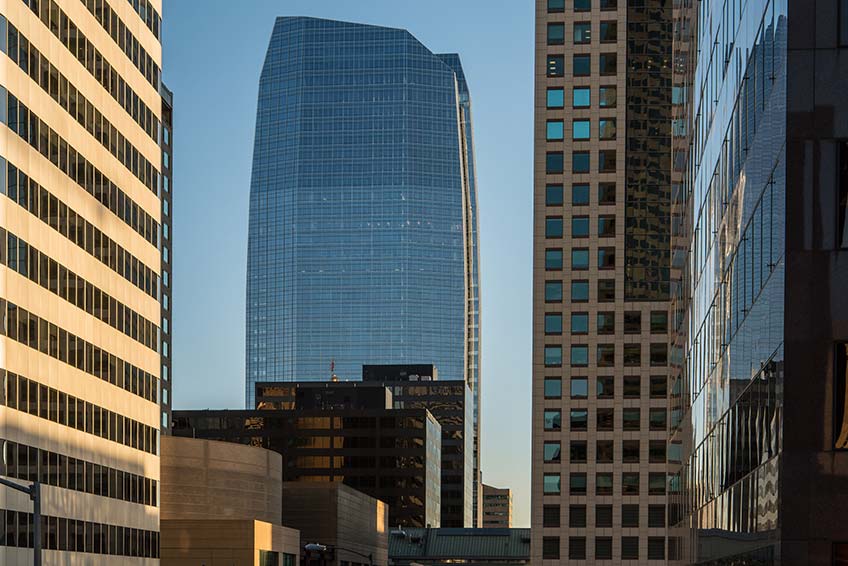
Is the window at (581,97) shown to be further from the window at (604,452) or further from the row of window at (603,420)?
the window at (604,452)

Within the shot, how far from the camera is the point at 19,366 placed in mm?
77188

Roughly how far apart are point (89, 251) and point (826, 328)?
6744cm

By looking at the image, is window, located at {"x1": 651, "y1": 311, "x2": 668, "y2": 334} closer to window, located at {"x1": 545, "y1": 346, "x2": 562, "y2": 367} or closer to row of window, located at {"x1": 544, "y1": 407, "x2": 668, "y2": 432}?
row of window, located at {"x1": 544, "y1": 407, "x2": 668, "y2": 432}

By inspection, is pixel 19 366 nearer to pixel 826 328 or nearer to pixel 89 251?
pixel 89 251

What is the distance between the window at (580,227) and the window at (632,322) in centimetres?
852

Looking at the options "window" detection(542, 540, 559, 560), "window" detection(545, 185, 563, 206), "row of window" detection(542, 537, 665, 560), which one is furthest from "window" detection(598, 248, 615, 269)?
"window" detection(542, 540, 559, 560)

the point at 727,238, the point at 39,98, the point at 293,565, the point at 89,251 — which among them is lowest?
the point at 293,565

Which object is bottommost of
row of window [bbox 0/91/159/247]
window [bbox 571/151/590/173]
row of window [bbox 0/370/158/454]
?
row of window [bbox 0/370/158/454]

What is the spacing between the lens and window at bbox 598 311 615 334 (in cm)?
13825

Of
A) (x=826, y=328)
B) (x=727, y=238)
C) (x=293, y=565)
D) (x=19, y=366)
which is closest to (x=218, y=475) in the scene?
(x=293, y=565)

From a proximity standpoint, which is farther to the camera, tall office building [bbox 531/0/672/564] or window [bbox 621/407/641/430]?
window [bbox 621/407/641/430]

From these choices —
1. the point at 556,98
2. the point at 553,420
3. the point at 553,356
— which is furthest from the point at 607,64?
the point at 553,420

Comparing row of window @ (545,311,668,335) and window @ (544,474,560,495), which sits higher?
row of window @ (545,311,668,335)

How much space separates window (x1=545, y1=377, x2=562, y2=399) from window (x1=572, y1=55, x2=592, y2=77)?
93.5 feet
